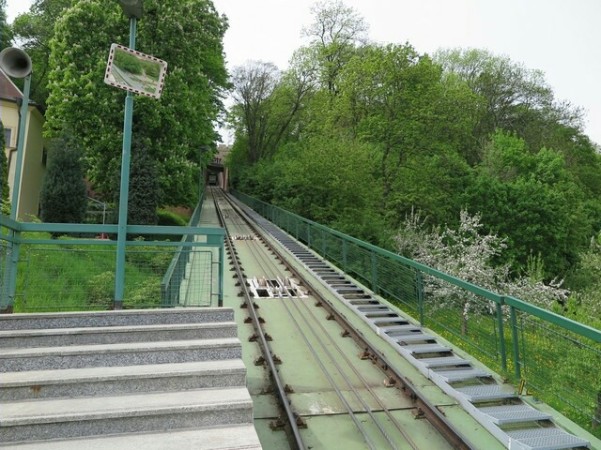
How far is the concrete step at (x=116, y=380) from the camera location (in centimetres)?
388

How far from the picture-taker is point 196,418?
3.79 meters

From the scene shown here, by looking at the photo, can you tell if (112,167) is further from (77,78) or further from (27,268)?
(27,268)

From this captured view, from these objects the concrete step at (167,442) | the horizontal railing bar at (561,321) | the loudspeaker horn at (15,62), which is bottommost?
the concrete step at (167,442)

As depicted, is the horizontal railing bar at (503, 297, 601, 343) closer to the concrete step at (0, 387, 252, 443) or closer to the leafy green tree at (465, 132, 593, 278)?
the concrete step at (0, 387, 252, 443)

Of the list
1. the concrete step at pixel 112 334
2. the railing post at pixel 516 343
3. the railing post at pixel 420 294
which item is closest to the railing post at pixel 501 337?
the railing post at pixel 516 343

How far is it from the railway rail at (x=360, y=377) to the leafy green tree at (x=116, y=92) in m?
10.9

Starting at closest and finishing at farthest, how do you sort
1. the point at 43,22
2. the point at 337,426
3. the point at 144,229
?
the point at 337,426 → the point at 144,229 → the point at 43,22

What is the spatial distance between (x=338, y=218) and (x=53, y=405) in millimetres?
18561

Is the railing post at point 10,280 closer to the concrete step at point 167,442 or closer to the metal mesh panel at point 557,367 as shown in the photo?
the concrete step at point 167,442

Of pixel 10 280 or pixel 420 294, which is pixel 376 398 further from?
pixel 10 280

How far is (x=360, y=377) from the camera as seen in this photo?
20.8 feet

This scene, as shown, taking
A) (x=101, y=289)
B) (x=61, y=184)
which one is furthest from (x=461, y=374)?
(x=61, y=184)

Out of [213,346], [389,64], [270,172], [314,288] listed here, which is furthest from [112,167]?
[270,172]

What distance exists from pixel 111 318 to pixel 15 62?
10.9 feet
